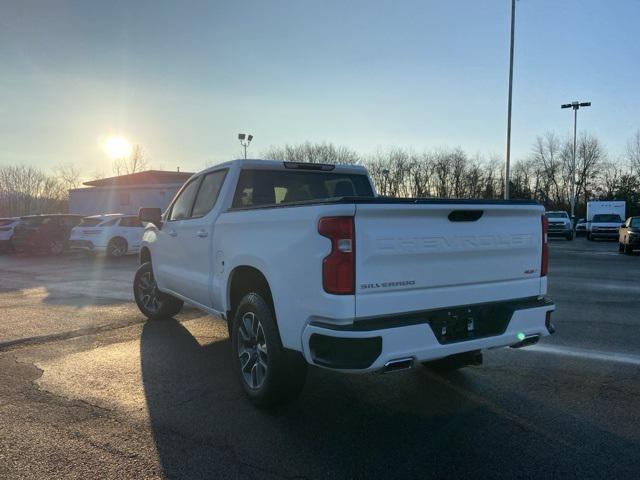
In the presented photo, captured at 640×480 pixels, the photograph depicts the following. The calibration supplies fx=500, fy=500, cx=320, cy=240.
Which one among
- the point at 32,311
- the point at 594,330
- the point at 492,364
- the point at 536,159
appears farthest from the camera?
the point at 536,159

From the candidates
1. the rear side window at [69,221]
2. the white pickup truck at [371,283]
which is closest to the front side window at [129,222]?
the rear side window at [69,221]

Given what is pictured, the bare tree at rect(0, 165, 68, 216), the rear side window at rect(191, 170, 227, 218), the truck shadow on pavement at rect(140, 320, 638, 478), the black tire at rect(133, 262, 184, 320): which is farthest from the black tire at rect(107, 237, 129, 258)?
the bare tree at rect(0, 165, 68, 216)

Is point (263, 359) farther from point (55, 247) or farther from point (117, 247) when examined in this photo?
point (55, 247)

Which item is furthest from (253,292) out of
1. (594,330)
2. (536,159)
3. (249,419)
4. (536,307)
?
(536,159)

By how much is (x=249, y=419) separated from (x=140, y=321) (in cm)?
386

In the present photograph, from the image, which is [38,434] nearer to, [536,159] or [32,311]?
[32,311]

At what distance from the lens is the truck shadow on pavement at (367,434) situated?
2.95 m

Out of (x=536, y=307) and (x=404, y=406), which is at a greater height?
(x=536, y=307)

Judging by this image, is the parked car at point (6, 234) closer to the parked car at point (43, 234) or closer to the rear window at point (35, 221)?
the parked car at point (43, 234)

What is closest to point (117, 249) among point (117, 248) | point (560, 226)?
point (117, 248)

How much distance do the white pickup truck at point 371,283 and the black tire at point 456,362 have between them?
0.05 feet

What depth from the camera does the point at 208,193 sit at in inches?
210

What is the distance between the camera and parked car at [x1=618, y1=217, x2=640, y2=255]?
1923cm

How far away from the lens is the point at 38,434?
3.41 m
